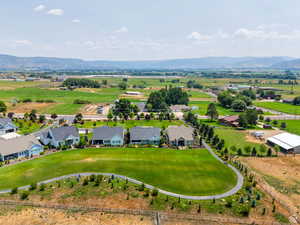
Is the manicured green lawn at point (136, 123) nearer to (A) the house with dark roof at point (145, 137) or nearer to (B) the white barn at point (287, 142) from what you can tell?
(A) the house with dark roof at point (145, 137)

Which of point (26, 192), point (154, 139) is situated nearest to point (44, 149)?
point (26, 192)

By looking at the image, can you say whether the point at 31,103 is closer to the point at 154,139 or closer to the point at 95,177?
the point at 154,139

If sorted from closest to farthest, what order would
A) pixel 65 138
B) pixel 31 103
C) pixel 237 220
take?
1. pixel 237 220
2. pixel 65 138
3. pixel 31 103

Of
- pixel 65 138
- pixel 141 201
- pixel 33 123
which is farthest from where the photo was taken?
pixel 33 123

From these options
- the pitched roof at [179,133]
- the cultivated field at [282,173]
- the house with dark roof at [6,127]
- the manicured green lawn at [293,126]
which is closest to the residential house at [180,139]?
the pitched roof at [179,133]

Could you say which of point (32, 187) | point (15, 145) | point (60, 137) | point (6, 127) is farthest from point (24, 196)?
point (6, 127)

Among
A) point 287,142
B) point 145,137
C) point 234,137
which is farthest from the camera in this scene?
point 234,137

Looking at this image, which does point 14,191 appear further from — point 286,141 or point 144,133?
point 286,141
